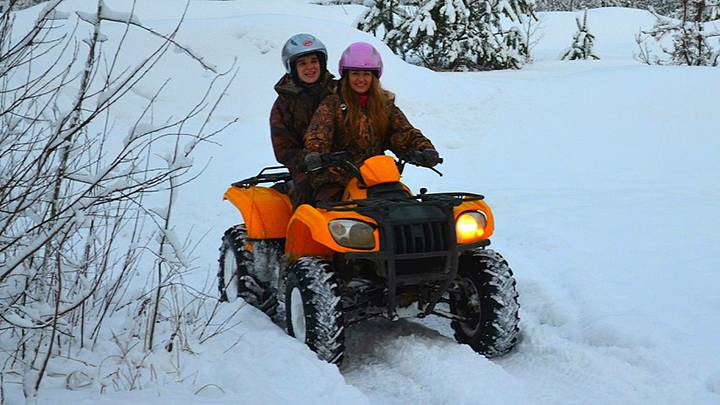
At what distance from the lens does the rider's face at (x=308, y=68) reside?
5.50m

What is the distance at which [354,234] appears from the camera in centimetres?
428

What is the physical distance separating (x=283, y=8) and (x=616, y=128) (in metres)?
11.5

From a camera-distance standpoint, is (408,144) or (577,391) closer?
(577,391)

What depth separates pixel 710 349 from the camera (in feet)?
13.8

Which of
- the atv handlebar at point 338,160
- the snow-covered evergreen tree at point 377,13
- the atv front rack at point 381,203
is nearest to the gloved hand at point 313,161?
the atv handlebar at point 338,160

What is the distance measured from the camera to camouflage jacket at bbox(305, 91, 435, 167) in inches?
196

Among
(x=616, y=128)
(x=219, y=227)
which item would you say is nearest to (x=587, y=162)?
(x=616, y=128)

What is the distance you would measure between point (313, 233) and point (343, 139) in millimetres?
964

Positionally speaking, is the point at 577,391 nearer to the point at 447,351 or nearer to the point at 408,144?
the point at 447,351

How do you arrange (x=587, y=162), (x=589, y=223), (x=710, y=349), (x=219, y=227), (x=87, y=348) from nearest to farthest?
(x=87, y=348)
(x=710, y=349)
(x=589, y=223)
(x=219, y=227)
(x=587, y=162)

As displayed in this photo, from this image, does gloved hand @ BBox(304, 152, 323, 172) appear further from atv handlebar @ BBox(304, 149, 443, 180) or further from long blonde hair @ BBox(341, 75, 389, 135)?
long blonde hair @ BBox(341, 75, 389, 135)

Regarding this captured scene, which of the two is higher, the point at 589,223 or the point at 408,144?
the point at 408,144

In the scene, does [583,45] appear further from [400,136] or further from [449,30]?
[400,136]

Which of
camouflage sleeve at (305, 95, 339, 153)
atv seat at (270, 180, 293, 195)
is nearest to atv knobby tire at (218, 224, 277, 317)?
atv seat at (270, 180, 293, 195)
